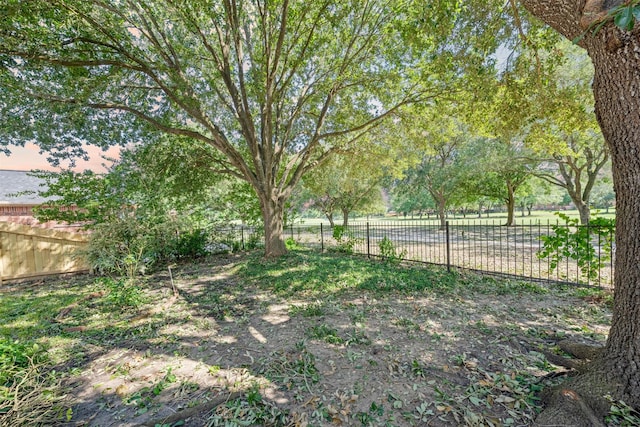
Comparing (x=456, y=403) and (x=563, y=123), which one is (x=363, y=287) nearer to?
(x=456, y=403)

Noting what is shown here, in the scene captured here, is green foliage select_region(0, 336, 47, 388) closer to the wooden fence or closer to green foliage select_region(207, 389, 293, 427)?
green foliage select_region(207, 389, 293, 427)

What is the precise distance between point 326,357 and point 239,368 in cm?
93

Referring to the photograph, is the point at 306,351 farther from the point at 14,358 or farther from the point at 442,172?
the point at 442,172

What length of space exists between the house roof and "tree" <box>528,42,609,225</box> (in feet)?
65.3

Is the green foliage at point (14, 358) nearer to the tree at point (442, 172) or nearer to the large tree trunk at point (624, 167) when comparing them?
the large tree trunk at point (624, 167)

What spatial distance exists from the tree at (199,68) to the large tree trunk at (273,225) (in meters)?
0.03

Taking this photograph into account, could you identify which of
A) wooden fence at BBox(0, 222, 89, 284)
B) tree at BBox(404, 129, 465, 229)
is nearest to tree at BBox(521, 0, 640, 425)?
wooden fence at BBox(0, 222, 89, 284)

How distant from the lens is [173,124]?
8.23 meters

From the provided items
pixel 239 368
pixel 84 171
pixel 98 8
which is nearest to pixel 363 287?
pixel 239 368

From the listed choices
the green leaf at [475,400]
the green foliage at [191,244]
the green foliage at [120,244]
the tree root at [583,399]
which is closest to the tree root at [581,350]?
the tree root at [583,399]

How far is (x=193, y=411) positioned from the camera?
2045 mm

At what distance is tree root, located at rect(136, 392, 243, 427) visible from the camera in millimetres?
1932

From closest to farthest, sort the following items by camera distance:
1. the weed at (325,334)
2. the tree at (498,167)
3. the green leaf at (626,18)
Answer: the green leaf at (626,18), the weed at (325,334), the tree at (498,167)

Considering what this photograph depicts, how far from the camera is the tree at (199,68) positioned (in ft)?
16.4
